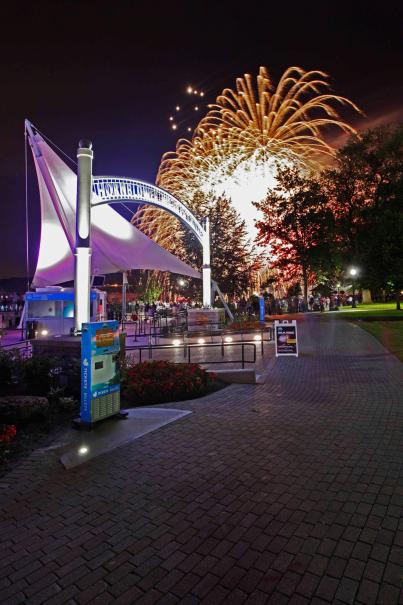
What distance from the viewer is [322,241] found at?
34.8 m

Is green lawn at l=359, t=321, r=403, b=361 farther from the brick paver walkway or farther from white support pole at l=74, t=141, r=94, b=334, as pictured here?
white support pole at l=74, t=141, r=94, b=334

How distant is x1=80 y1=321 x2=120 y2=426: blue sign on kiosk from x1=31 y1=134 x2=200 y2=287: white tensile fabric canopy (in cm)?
1326

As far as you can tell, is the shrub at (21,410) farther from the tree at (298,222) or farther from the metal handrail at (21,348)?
the tree at (298,222)

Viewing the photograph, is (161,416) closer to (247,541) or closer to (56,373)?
(56,373)

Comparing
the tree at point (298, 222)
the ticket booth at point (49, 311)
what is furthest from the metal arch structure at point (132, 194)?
the tree at point (298, 222)

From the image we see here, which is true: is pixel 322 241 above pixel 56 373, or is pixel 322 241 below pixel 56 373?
above

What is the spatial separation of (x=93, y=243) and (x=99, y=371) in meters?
15.4

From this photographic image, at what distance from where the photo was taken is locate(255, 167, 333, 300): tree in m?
34.8

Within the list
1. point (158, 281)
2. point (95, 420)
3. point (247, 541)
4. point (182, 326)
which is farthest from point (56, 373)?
point (158, 281)

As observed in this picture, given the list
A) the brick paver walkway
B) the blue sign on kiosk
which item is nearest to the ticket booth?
the blue sign on kiosk

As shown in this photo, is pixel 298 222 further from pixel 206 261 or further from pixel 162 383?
pixel 162 383

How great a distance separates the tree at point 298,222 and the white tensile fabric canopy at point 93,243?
16652 mm

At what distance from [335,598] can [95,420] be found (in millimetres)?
4790

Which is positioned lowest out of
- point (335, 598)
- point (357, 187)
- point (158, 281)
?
point (335, 598)
